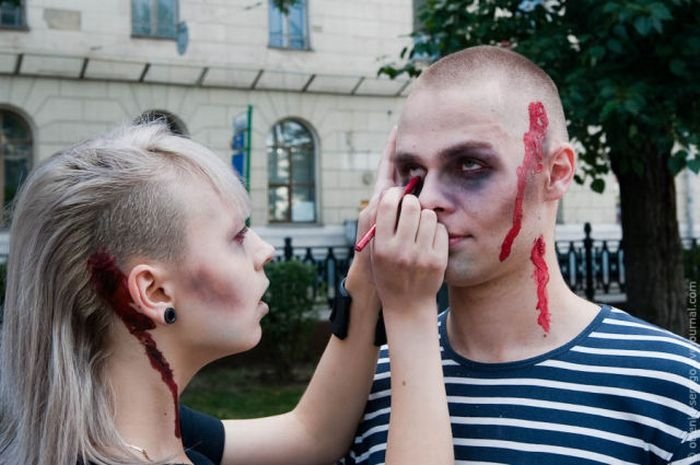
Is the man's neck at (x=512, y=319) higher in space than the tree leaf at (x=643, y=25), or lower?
lower

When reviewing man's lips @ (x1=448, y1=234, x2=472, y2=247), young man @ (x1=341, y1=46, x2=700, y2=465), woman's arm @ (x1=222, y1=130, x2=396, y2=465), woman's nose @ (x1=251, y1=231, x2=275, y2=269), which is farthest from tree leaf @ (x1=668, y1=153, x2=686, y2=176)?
woman's nose @ (x1=251, y1=231, x2=275, y2=269)

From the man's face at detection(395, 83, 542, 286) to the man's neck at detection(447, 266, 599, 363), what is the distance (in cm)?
6

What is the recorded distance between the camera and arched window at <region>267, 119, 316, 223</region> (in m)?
17.7

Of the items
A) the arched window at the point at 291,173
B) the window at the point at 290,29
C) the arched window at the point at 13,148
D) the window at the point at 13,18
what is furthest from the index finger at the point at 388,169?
the window at the point at 290,29

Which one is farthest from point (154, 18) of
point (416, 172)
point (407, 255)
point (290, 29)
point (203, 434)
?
point (407, 255)

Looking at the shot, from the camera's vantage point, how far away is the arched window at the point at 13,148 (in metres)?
15.5

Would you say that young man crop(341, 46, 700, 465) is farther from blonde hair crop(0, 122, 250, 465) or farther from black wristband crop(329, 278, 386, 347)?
blonde hair crop(0, 122, 250, 465)

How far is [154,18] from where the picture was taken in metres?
16.3

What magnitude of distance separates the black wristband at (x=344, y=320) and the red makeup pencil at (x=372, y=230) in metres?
0.23

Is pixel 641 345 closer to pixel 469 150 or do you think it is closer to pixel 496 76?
pixel 469 150

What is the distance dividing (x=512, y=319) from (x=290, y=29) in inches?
649

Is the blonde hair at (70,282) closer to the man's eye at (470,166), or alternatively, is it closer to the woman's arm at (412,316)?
the woman's arm at (412,316)

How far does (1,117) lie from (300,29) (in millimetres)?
6743

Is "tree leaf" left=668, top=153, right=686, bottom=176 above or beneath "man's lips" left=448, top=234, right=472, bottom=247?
above
